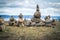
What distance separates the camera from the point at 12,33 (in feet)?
9.54

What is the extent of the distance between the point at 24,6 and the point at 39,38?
692 mm

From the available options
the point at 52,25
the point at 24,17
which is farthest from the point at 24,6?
the point at 52,25

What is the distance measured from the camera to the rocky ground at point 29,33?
289 cm

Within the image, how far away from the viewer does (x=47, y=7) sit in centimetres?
299

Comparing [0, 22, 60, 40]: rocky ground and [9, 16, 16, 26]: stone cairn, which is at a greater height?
[9, 16, 16, 26]: stone cairn

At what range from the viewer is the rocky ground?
2887 mm

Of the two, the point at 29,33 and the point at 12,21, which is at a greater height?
the point at 12,21

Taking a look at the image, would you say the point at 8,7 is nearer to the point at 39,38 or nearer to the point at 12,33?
the point at 12,33

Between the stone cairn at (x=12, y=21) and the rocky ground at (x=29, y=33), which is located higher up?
the stone cairn at (x=12, y=21)

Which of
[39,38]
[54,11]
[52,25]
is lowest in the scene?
[39,38]

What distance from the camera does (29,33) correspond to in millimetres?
2908

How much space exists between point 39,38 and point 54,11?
609 millimetres

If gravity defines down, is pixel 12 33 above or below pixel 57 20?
below

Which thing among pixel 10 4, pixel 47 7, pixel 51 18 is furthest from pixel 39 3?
pixel 10 4
